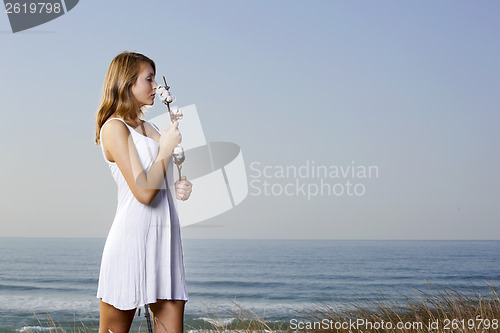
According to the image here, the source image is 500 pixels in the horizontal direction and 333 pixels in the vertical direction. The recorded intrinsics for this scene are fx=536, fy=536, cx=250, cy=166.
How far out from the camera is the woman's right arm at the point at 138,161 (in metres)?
2.03

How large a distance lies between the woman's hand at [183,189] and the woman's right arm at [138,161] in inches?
3.5

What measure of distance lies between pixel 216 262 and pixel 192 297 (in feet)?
27.4

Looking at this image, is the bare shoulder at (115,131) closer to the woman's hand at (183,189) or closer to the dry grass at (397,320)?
the woman's hand at (183,189)

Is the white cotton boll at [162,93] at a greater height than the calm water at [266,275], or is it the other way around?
the white cotton boll at [162,93]

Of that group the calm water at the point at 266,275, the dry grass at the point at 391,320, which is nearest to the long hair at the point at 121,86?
the dry grass at the point at 391,320

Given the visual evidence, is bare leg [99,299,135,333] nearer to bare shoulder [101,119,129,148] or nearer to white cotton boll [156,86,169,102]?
bare shoulder [101,119,129,148]

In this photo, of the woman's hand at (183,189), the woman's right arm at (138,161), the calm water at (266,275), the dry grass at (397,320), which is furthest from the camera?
the calm water at (266,275)

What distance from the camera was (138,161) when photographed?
6.79ft

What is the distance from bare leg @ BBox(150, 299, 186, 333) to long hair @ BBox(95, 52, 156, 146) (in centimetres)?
77

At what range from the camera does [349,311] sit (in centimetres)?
384

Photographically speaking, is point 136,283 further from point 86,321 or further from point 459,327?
point 86,321

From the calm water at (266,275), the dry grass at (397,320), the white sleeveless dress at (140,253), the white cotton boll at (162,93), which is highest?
the white cotton boll at (162,93)

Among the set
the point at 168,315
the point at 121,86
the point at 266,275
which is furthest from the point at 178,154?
the point at 266,275

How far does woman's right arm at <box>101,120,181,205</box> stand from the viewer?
2031 millimetres
